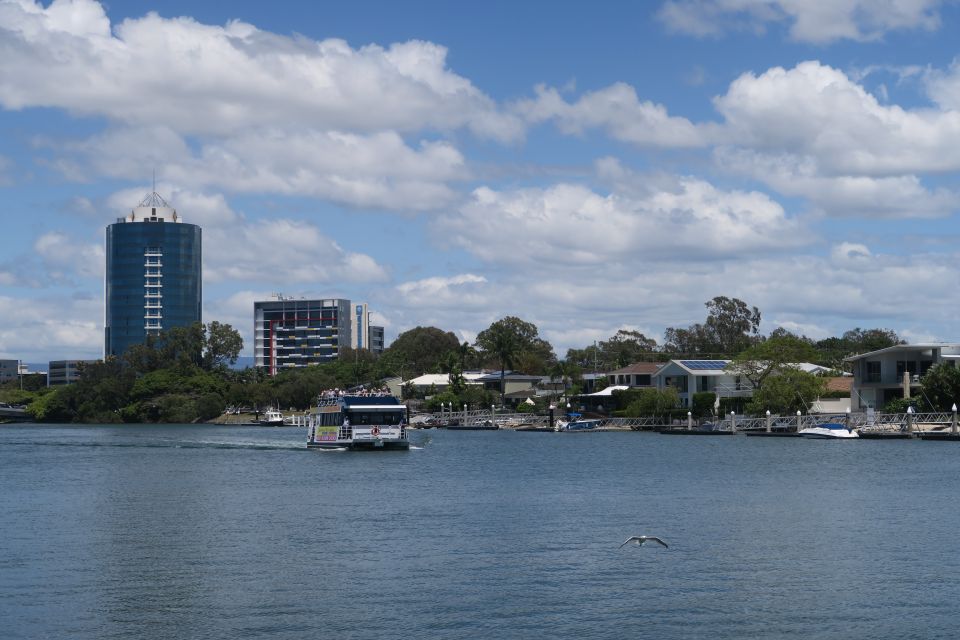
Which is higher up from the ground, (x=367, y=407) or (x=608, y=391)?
(x=608, y=391)

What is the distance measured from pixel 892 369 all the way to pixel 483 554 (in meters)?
95.5

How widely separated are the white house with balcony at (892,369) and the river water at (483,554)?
51.0m

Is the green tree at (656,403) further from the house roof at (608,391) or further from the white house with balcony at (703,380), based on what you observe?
the house roof at (608,391)

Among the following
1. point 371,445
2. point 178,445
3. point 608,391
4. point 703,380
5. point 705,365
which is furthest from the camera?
point 608,391

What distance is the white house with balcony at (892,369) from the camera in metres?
121

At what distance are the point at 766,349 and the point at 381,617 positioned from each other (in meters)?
107

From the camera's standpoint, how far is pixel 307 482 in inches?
2574

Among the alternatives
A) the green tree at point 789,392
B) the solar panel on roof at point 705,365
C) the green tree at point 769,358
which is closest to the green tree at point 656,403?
the solar panel on roof at point 705,365

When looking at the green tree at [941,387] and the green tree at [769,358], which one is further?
the green tree at [769,358]

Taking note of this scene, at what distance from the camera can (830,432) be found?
109m

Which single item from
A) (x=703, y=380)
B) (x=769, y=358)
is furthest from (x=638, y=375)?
(x=769, y=358)

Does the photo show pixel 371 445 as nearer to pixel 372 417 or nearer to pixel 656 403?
pixel 372 417

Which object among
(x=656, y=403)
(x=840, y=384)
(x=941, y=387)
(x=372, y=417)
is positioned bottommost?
(x=372, y=417)

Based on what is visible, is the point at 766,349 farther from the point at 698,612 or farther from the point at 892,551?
the point at 698,612
